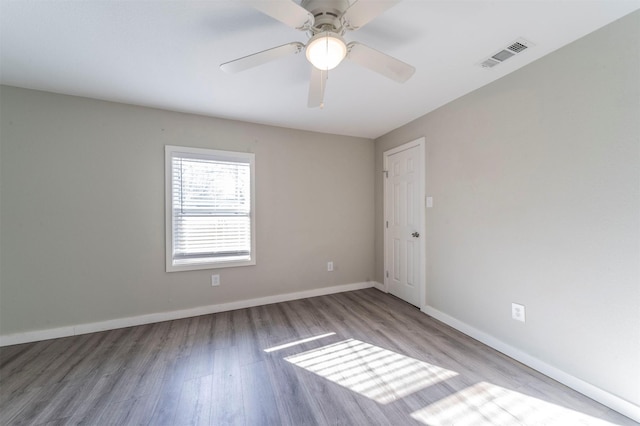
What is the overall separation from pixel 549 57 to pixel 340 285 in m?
3.27

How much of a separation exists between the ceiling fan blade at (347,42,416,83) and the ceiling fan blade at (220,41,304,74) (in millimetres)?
320

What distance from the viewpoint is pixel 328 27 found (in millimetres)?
1299

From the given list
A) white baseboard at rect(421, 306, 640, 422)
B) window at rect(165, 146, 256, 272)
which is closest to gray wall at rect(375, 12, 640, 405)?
white baseboard at rect(421, 306, 640, 422)

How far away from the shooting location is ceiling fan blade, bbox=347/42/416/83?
140 centimetres

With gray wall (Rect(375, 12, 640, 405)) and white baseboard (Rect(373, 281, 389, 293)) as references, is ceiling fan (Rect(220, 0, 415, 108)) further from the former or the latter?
white baseboard (Rect(373, 281, 389, 293))

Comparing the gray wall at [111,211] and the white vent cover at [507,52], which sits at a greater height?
the white vent cover at [507,52]

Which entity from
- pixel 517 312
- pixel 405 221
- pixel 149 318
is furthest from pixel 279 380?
pixel 405 221

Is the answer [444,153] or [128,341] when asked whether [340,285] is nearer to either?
[444,153]

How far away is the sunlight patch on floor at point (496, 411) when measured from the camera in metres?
1.41

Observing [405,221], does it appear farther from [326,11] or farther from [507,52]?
[326,11]

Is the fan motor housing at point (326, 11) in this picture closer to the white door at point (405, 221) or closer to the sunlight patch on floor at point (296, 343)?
the white door at point (405, 221)

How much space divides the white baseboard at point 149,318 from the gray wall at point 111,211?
0.19 ft

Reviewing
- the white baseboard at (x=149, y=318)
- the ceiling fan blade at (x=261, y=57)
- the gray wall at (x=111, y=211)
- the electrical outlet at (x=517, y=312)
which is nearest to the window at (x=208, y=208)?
the gray wall at (x=111, y=211)

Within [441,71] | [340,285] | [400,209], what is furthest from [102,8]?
[340,285]
